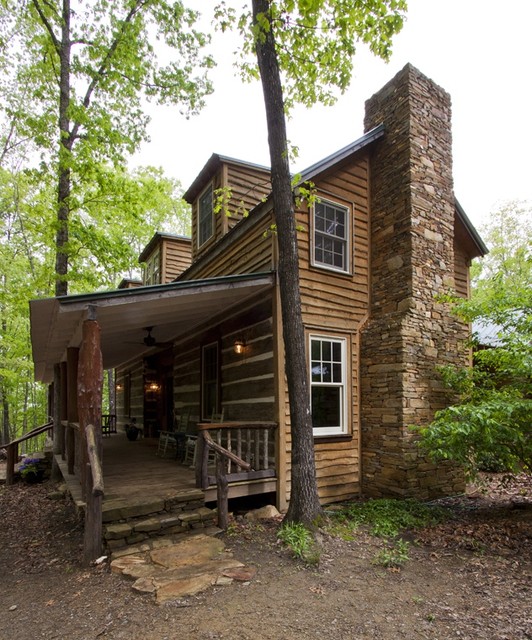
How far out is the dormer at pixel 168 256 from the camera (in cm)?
1369

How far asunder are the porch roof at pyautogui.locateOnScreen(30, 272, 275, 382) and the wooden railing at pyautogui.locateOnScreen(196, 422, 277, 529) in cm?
A: 201

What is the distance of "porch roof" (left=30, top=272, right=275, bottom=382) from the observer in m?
5.14

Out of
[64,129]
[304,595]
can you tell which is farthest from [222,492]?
[64,129]

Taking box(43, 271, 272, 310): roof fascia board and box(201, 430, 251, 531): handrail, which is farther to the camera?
box(201, 430, 251, 531): handrail

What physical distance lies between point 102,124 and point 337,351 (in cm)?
771

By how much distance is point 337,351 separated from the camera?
24.5ft

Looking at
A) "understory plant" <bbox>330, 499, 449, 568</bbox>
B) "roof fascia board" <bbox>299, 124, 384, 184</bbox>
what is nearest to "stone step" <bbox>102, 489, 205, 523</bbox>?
"understory plant" <bbox>330, 499, 449, 568</bbox>

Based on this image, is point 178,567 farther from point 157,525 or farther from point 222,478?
point 222,478

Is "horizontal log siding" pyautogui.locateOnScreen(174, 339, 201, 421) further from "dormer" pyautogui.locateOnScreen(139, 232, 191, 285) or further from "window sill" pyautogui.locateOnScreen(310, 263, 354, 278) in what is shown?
"window sill" pyautogui.locateOnScreen(310, 263, 354, 278)

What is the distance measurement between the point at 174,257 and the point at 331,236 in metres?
7.82

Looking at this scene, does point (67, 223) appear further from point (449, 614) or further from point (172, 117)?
point (449, 614)

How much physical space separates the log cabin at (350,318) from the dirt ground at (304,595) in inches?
59.1

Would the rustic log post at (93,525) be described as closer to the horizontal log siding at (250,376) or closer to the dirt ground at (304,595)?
the dirt ground at (304,595)

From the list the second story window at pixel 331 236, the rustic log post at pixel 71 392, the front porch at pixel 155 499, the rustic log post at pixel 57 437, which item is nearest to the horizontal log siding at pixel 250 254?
the second story window at pixel 331 236
